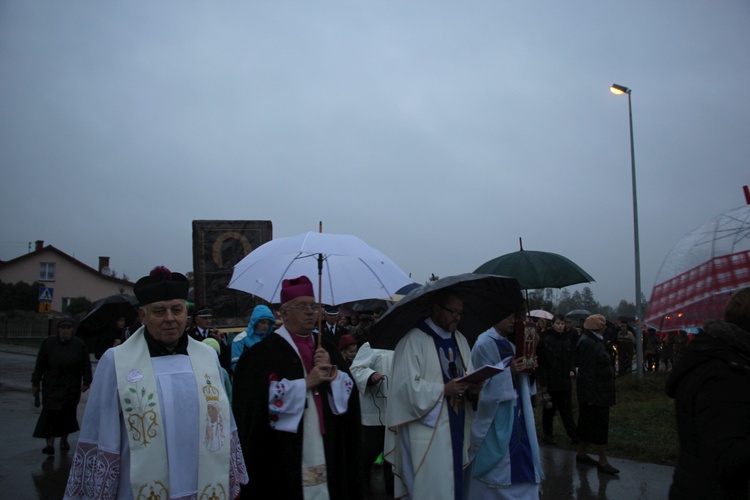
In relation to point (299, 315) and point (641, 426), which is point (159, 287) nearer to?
point (299, 315)

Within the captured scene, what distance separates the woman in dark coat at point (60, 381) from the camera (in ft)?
27.9

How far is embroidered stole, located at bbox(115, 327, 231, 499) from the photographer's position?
117 inches

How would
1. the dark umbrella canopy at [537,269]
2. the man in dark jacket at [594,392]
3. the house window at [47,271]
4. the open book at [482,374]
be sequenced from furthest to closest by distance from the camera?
the house window at [47,271], the man in dark jacket at [594,392], the dark umbrella canopy at [537,269], the open book at [482,374]

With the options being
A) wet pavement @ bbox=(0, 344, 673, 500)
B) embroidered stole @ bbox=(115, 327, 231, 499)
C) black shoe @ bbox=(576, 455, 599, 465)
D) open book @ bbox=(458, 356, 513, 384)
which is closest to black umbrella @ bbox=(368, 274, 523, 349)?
open book @ bbox=(458, 356, 513, 384)

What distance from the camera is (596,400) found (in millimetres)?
7742

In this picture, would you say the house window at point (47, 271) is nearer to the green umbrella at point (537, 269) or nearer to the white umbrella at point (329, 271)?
the white umbrella at point (329, 271)

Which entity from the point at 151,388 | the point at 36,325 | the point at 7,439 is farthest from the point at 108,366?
the point at 36,325

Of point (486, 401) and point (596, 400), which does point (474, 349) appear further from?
point (596, 400)

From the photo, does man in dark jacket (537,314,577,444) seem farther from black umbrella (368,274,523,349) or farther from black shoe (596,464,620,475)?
black umbrella (368,274,523,349)

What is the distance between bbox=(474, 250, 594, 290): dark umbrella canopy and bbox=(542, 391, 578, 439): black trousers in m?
3.60

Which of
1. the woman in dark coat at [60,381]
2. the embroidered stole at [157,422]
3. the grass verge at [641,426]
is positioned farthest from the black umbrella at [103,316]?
the embroidered stole at [157,422]

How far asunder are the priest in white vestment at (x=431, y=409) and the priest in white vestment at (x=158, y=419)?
1.54 metres

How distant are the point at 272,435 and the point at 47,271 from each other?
57403mm

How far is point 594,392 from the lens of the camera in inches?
307
